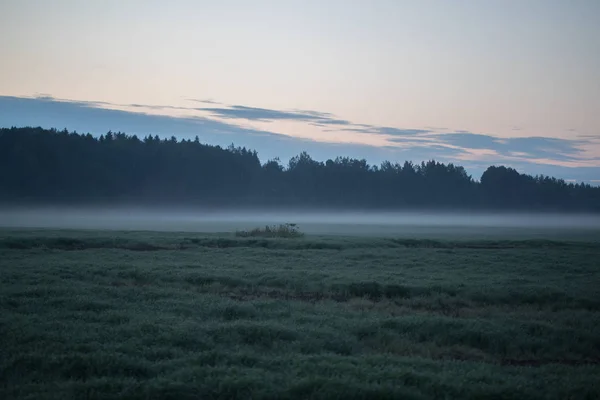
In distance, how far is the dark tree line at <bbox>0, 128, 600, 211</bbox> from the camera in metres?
124

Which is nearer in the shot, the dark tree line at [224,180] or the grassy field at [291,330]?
the grassy field at [291,330]

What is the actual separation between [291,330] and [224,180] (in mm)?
132382

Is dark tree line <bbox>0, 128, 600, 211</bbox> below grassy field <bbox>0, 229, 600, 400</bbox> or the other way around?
the other way around

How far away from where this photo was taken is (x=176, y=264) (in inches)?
1006

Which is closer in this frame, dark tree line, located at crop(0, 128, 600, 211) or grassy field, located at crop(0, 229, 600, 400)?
grassy field, located at crop(0, 229, 600, 400)

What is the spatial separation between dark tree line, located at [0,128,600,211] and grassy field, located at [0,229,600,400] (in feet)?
344

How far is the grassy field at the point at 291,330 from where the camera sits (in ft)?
31.3

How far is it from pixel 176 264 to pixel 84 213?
99.8 m

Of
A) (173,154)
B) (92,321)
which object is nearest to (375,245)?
(92,321)

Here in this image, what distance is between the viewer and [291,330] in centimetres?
1317

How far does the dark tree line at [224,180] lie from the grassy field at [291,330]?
105 metres

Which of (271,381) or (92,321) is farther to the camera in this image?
(92,321)

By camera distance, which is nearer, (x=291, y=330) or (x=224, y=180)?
(x=291, y=330)

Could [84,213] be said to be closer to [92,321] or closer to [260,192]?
[260,192]
